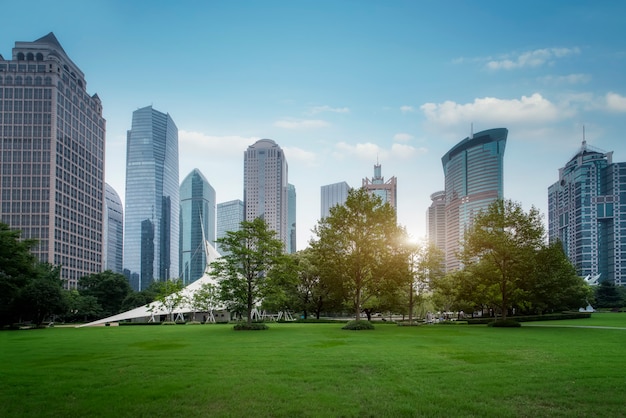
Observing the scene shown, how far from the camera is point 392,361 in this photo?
1520 cm

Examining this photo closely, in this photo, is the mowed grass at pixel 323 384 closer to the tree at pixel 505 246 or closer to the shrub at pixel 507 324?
the shrub at pixel 507 324

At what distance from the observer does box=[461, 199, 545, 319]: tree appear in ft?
128

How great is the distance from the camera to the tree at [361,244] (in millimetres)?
39875

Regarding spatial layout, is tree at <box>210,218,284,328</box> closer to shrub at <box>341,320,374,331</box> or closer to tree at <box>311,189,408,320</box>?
tree at <box>311,189,408,320</box>

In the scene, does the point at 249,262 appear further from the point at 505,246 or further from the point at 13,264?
the point at 13,264

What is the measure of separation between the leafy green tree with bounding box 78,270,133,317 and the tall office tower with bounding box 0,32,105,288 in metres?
38.4

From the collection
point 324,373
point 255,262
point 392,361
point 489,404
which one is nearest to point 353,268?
point 255,262

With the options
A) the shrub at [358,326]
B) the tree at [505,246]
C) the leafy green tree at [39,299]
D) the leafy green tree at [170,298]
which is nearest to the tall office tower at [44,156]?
the leafy green tree at [170,298]

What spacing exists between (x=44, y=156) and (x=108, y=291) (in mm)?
61774

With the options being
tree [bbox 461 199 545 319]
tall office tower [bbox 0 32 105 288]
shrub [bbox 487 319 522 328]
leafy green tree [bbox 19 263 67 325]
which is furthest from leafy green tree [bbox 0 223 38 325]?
tall office tower [bbox 0 32 105 288]

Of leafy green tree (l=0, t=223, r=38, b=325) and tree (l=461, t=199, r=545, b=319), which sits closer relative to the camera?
tree (l=461, t=199, r=545, b=319)

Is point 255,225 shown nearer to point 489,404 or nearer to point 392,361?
point 392,361

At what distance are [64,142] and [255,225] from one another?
392 ft

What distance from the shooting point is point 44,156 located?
129m
